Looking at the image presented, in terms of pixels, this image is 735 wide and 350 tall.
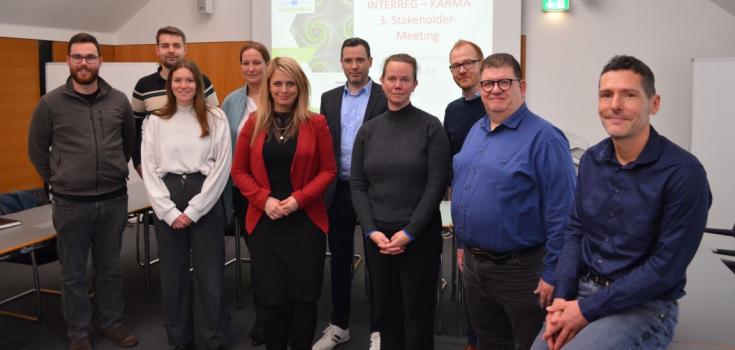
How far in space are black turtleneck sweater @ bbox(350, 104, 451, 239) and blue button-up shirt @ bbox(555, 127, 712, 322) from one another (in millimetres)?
766

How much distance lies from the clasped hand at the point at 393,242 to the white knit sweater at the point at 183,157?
0.93 m

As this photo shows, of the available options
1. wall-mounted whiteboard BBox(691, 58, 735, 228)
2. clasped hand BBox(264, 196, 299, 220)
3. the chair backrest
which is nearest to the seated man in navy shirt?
clasped hand BBox(264, 196, 299, 220)

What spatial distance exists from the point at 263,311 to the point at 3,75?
173 inches

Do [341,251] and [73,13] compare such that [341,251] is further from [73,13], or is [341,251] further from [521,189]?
[73,13]

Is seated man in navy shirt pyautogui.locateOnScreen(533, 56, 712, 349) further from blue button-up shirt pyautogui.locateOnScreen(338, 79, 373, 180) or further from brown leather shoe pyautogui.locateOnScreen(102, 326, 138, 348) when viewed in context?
brown leather shoe pyautogui.locateOnScreen(102, 326, 138, 348)

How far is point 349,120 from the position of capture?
286 centimetres

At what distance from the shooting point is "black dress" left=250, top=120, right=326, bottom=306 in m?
2.44

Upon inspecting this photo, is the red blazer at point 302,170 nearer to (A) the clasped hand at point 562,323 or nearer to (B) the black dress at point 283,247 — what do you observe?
(B) the black dress at point 283,247

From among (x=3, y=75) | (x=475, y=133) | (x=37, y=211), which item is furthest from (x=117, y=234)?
(x=3, y=75)

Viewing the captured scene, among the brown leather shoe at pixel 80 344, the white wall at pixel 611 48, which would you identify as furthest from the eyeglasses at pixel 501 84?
the white wall at pixel 611 48

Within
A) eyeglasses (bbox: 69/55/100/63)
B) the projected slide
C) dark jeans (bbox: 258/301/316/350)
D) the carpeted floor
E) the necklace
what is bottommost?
the carpeted floor

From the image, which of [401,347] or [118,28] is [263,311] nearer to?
[401,347]

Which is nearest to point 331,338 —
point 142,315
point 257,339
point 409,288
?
point 257,339

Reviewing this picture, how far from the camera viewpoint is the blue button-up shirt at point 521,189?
1.79 meters
